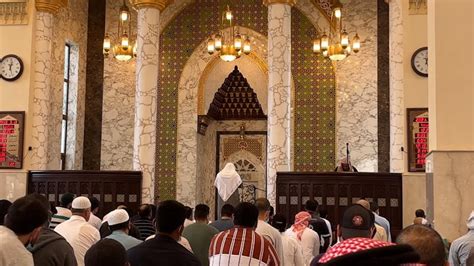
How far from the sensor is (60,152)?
17453 millimetres

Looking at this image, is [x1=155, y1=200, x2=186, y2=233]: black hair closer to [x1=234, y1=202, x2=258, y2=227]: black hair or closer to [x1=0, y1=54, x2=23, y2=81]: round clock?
[x1=234, y1=202, x2=258, y2=227]: black hair

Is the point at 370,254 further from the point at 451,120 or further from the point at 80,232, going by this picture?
the point at 451,120

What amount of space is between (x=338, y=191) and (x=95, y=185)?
5484 mm

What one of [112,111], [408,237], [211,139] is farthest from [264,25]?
[408,237]

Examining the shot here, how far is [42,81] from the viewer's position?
1569cm

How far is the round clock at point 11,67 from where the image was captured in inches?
610

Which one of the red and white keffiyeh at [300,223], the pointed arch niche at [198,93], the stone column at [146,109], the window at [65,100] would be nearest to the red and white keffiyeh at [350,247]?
the red and white keffiyeh at [300,223]

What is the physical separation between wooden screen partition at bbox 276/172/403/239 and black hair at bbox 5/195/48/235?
11011mm

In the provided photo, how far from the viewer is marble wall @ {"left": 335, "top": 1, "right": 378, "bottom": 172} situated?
17.1m

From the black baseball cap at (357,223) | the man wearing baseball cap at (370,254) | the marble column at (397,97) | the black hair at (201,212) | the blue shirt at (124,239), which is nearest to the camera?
the man wearing baseball cap at (370,254)

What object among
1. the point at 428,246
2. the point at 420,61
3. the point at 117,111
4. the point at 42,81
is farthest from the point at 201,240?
the point at 117,111

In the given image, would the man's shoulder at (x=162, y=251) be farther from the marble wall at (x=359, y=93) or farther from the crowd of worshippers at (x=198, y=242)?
the marble wall at (x=359, y=93)

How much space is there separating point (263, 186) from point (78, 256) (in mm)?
12951

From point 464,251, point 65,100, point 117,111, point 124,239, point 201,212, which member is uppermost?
point 65,100
